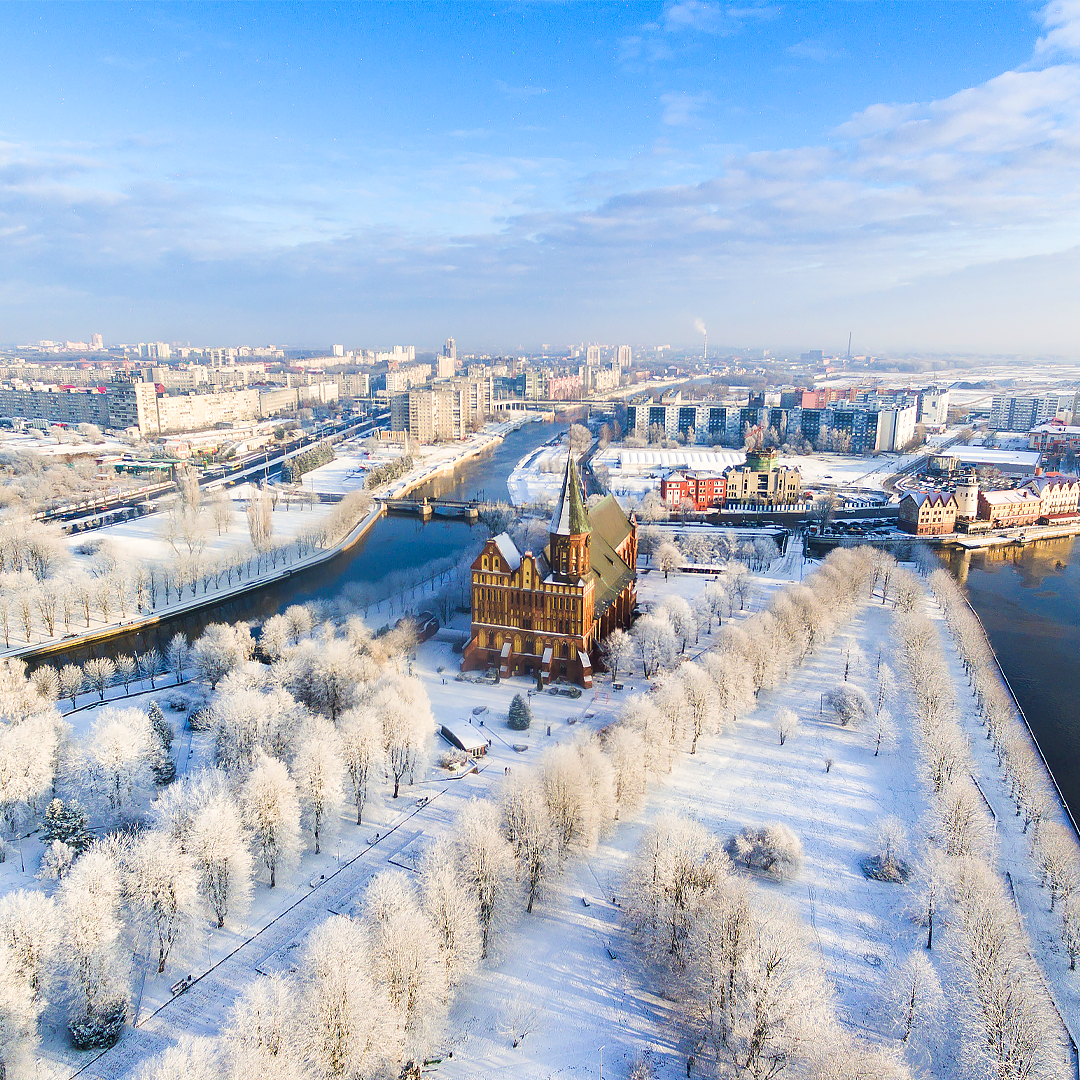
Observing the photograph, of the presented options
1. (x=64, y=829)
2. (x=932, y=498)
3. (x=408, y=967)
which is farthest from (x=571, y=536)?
(x=932, y=498)

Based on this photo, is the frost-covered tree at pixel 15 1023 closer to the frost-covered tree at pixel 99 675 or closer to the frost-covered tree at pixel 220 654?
the frost-covered tree at pixel 220 654

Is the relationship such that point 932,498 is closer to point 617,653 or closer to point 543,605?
point 617,653

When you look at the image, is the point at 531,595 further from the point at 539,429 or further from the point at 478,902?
the point at 539,429

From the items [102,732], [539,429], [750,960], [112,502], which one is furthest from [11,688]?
[539,429]

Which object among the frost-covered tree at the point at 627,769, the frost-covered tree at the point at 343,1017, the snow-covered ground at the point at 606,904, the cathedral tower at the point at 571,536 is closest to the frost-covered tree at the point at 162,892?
the snow-covered ground at the point at 606,904

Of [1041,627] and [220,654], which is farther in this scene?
[1041,627]

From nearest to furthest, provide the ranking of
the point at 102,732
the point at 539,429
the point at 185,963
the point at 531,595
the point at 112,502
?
the point at 185,963, the point at 102,732, the point at 531,595, the point at 112,502, the point at 539,429
